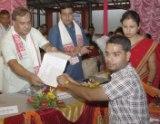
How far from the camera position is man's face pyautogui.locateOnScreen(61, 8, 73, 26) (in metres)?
3.71

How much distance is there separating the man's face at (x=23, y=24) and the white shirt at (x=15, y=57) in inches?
3.8

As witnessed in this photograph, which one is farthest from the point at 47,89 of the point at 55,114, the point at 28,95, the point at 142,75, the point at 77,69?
the point at 77,69

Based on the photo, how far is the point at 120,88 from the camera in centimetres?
202

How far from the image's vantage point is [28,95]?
110 inches

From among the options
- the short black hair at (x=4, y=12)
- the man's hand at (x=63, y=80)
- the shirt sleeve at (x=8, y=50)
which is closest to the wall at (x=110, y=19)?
the short black hair at (x=4, y=12)

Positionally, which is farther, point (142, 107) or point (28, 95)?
point (28, 95)

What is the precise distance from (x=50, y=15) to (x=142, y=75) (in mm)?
11202

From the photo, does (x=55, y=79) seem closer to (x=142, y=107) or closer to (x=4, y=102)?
(x=4, y=102)

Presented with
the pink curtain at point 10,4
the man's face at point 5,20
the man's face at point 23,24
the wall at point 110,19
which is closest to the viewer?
the man's face at point 23,24

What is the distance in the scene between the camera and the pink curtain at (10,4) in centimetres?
490

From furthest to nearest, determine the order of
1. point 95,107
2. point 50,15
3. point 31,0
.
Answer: point 50,15, point 31,0, point 95,107

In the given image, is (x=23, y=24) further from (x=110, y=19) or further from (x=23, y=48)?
(x=110, y=19)

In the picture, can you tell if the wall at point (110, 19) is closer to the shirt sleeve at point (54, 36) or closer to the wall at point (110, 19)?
the wall at point (110, 19)

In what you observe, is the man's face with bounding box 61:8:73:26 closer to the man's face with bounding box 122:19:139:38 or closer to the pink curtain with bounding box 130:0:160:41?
the man's face with bounding box 122:19:139:38
